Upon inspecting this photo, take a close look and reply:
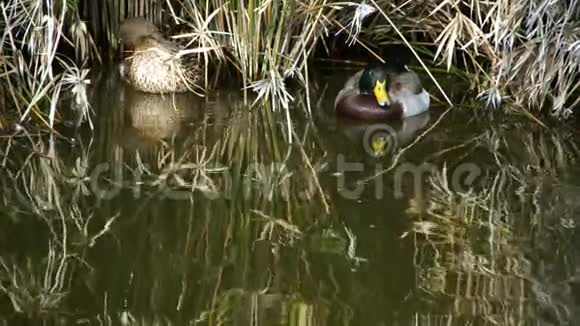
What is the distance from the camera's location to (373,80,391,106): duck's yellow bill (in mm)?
3732

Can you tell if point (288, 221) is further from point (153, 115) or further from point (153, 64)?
point (153, 64)

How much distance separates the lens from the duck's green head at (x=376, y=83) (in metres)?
3.74

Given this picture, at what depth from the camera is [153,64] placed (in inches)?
153

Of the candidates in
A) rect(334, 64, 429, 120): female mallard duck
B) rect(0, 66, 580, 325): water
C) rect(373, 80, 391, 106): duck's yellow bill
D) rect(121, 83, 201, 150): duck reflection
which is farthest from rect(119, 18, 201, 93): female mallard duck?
rect(373, 80, 391, 106): duck's yellow bill

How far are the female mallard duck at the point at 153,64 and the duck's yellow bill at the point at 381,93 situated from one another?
2.37 feet

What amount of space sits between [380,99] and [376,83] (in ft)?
0.20

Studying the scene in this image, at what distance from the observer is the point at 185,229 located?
2.65 metres

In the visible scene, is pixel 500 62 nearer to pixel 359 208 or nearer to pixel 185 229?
pixel 359 208

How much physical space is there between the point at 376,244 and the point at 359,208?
9.6 inches

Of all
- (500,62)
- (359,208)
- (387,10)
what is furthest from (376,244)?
(387,10)

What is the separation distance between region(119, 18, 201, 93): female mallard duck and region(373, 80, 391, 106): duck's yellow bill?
723mm

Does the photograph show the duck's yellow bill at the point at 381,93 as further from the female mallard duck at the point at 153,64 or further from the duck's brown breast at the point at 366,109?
the female mallard duck at the point at 153,64

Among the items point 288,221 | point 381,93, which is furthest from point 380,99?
point 288,221

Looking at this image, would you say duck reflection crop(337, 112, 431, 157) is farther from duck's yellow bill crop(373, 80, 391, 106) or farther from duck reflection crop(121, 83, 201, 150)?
duck reflection crop(121, 83, 201, 150)
